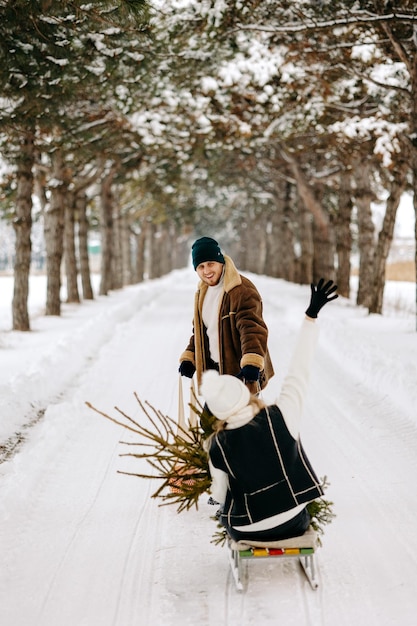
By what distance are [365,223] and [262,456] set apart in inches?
693

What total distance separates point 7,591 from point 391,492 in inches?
118

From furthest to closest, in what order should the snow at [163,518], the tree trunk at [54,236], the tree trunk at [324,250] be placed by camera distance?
the tree trunk at [324,250]
the tree trunk at [54,236]
the snow at [163,518]

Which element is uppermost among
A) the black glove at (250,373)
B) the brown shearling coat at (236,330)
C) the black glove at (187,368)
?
the brown shearling coat at (236,330)

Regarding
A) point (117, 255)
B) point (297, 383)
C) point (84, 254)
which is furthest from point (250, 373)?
point (117, 255)

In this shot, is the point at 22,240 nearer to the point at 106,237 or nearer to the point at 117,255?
the point at 106,237

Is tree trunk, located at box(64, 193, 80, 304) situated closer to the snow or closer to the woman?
the snow

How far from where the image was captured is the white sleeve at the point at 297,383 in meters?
3.66

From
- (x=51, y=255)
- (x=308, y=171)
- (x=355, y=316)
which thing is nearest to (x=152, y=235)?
(x=308, y=171)

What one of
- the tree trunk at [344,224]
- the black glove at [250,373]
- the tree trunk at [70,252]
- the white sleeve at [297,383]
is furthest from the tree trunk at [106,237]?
the white sleeve at [297,383]

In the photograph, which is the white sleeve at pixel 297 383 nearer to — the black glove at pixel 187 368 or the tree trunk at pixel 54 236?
the black glove at pixel 187 368

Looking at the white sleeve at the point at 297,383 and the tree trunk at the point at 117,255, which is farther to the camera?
the tree trunk at the point at 117,255

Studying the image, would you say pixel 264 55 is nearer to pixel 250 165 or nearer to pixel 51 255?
pixel 51 255

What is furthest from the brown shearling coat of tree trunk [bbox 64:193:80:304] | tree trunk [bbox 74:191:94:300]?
tree trunk [bbox 74:191:94:300]

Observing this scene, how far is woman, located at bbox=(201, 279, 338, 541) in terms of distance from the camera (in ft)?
11.5
